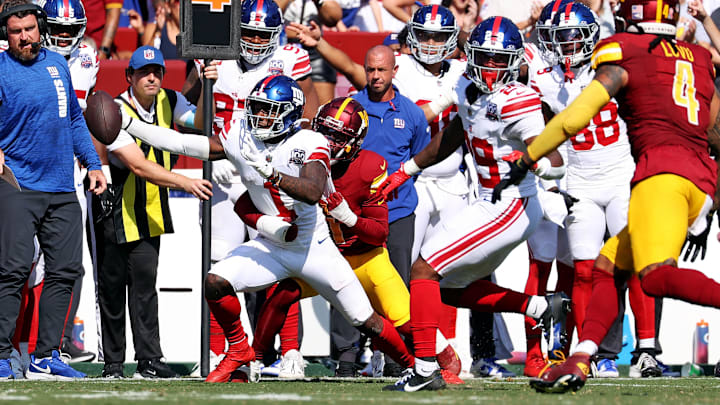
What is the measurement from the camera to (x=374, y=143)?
7.81m

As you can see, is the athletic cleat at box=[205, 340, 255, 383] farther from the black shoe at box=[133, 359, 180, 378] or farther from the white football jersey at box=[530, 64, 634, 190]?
the white football jersey at box=[530, 64, 634, 190]

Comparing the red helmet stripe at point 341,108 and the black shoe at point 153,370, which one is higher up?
the red helmet stripe at point 341,108

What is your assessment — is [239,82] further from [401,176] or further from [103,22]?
[103,22]

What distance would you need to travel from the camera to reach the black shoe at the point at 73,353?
8578mm

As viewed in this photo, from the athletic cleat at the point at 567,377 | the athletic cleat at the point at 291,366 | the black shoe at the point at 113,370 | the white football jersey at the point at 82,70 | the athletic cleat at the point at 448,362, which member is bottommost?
the black shoe at the point at 113,370

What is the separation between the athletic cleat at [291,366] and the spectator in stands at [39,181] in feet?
3.71

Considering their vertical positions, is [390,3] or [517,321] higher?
[390,3]

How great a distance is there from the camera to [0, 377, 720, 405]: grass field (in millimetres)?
5148

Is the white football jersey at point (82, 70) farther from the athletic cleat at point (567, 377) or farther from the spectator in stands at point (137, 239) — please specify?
the athletic cleat at point (567, 377)

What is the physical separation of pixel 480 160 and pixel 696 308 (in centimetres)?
284

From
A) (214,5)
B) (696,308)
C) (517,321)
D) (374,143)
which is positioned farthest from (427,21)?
(696,308)

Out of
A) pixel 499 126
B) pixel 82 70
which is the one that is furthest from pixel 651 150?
pixel 82 70

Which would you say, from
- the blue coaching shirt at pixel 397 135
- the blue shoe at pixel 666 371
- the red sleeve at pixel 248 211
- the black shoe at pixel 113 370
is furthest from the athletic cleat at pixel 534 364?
the black shoe at pixel 113 370

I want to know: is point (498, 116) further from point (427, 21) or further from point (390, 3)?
point (390, 3)
